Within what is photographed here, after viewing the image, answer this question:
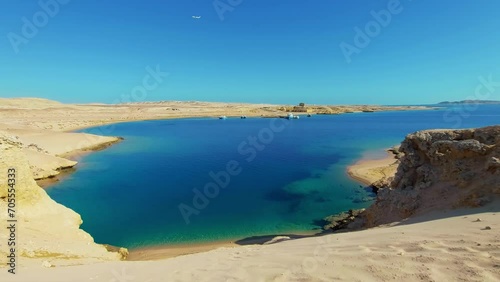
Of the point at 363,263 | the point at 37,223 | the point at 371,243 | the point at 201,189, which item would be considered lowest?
the point at 201,189

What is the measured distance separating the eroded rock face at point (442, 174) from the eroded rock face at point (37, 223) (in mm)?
13370

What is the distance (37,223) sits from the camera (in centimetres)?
1366

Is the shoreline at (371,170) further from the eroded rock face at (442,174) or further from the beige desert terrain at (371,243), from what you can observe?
the beige desert terrain at (371,243)

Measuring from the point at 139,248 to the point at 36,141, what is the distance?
117ft

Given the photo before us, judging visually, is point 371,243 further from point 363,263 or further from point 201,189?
point 201,189

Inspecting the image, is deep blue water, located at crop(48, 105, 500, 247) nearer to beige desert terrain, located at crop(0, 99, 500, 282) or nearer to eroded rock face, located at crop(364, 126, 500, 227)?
beige desert terrain, located at crop(0, 99, 500, 282)

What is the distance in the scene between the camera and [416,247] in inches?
255

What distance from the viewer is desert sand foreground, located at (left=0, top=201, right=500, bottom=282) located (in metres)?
5.35

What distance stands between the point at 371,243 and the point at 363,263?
5.09 feet

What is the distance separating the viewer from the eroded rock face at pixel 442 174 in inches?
420

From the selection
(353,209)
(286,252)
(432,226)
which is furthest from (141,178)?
(432,226)

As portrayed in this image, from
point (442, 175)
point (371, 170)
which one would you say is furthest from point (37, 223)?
point (371, 170)

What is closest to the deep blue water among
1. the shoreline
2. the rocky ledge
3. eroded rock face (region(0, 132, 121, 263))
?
the shoreline

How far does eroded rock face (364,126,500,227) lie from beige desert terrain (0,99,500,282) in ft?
0.15
